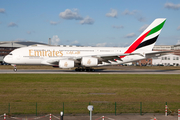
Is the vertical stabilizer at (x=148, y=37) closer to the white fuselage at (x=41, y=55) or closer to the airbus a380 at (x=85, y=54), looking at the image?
the airbus a380 at (x=85, y=54)

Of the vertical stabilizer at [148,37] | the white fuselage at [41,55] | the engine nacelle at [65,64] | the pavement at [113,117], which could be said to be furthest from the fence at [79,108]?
the vertical stabilizer at [148,37]

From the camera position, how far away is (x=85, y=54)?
45.8 meters

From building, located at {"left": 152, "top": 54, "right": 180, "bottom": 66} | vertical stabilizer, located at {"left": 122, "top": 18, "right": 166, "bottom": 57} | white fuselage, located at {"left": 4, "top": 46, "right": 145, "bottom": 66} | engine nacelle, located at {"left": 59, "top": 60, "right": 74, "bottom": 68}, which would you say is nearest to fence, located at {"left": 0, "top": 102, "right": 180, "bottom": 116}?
engine nacelle, located at {"left": 59, "top": 60, "right": 74, "bottom": 68}

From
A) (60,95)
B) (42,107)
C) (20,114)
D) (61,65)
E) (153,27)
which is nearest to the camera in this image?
(20,114)

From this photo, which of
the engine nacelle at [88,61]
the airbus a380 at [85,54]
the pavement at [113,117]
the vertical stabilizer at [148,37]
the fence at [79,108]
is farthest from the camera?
the vertical stabilizer at [148,37]

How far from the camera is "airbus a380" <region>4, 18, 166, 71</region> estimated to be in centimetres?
4228

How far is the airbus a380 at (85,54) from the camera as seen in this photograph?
4228cm

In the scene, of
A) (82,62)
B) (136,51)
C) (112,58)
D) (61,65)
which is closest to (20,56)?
(61,65)

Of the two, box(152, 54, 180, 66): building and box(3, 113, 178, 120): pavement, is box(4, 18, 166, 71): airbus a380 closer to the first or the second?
box(3, 113, 178, 120): pavement

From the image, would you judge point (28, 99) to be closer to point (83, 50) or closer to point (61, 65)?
point (61, 65)

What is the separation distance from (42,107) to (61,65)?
26651 millimetres

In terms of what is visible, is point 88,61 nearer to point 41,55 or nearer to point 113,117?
point 41,55

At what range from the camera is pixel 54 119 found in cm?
1230

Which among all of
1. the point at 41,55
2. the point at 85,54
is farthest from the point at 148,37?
the point at 41,55
